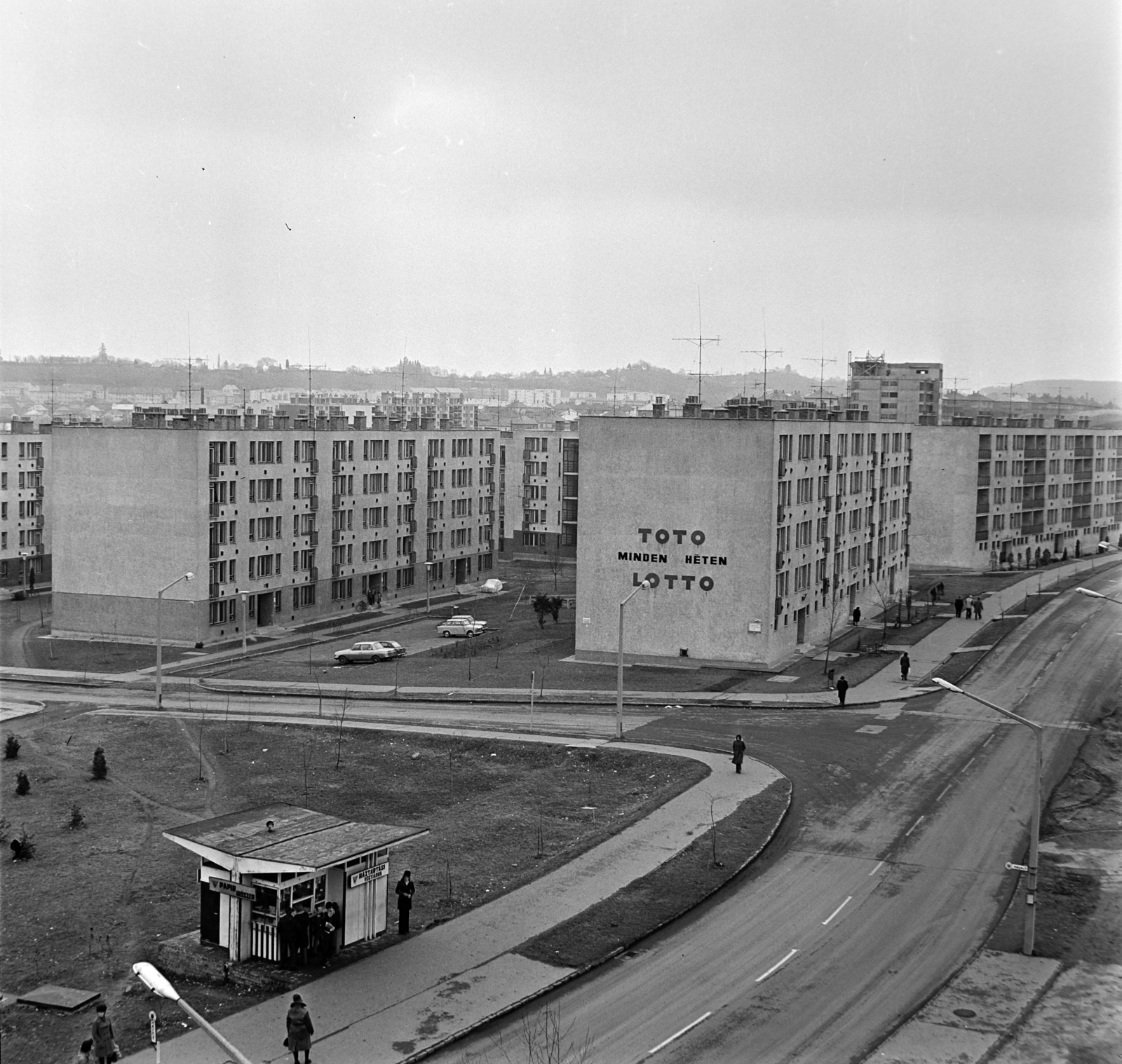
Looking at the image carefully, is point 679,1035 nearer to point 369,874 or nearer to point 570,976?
point 570,976

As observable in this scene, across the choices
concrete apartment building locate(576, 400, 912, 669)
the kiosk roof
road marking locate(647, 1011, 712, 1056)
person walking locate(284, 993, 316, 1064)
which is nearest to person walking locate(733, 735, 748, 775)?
the kiosk roof

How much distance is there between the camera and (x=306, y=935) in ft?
95.9

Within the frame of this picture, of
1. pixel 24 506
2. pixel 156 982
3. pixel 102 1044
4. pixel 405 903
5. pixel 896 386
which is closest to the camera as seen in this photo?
pixel 156 982

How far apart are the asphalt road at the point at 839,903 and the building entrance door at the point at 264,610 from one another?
39.1 meters

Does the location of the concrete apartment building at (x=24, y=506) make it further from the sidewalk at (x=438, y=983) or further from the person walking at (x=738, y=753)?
the sidewalk at (x=438, y=983)

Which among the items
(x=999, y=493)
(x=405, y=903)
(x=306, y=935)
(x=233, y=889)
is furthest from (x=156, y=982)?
(x=999, y=493)

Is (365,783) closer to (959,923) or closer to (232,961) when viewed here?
(232,961)

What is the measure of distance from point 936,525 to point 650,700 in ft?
204

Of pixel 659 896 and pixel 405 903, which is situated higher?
pixel 405 903

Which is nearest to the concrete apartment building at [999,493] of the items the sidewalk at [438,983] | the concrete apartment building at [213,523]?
the concrete apartment building at [213,523]

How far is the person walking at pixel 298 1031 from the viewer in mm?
24000

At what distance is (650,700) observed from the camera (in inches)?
2398

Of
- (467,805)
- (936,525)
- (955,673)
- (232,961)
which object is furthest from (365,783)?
(936,525)

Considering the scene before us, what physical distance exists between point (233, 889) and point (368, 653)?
4559 cm
